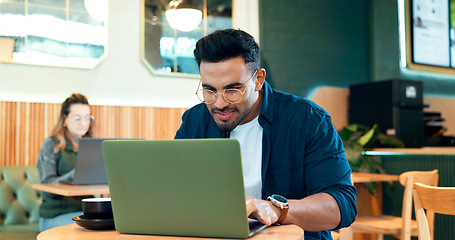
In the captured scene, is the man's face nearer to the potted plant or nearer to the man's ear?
the man's ear

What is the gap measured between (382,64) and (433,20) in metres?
0.98

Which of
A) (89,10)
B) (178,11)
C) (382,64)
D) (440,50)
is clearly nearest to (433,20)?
(440,50)

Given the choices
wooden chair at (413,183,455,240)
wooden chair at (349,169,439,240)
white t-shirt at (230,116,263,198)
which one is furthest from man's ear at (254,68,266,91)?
wooden chair at (349,169,439,240)

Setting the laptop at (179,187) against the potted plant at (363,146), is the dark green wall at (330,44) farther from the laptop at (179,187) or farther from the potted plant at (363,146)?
the laptop at (179,187)

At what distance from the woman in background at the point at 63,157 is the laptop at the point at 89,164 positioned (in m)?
0.25

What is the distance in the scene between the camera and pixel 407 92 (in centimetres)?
487

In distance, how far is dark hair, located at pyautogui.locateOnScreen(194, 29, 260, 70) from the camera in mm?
1554

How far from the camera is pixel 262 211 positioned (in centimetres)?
124

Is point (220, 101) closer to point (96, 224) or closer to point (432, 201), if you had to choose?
point (96, 224)

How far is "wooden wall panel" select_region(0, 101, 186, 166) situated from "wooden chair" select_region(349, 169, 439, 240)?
6.68 ft

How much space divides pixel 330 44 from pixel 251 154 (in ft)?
13.6

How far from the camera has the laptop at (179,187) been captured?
3.50 ft

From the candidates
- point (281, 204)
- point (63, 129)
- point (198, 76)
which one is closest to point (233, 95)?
point (281, 204)

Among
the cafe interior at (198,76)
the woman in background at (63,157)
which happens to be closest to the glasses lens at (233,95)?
the cafe interior at (198,76)
